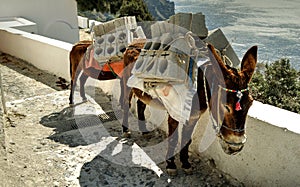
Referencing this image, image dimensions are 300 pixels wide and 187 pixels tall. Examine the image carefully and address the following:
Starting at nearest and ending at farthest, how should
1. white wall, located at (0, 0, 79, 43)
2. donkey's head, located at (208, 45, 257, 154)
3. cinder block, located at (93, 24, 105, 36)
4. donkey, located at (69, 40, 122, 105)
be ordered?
donkey's head, located at (208, 45, 257, 154) < cinder block, located at (93, 24, 105, 36) < donkey, located at (69, 40, 122, 105) < white wall, located at (0, 0, 79, 43)

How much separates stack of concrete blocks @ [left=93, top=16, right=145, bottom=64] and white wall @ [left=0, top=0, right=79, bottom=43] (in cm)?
580

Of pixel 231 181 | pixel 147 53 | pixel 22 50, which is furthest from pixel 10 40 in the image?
pixel 231 181

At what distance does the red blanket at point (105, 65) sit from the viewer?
4.29m

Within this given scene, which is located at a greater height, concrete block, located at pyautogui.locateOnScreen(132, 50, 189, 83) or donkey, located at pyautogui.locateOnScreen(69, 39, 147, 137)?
concrete block, located at pyautogui.locateOnScreen(132, 50, 189, 83)

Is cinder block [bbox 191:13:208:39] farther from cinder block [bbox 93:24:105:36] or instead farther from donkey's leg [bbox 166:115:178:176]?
cinder block [bbox 93:24:105:36]

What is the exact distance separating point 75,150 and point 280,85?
831cm

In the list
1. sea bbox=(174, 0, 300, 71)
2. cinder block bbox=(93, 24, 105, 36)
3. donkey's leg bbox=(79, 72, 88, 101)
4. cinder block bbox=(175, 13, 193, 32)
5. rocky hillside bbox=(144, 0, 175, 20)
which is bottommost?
sea bbox=(174, 0, 300, 71)

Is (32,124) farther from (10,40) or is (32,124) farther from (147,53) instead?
(10,40)

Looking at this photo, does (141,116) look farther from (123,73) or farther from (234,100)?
(234,100)

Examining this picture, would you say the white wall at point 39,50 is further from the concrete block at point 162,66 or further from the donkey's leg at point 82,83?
the concrete block at point 162,66

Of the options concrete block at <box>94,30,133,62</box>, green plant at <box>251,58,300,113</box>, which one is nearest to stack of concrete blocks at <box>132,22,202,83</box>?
concrete block at <box>94,30,133,62</box>

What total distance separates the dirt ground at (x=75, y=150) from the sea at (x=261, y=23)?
1692 centimetres

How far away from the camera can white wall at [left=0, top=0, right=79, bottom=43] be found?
9.35 m

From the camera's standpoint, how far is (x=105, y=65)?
437cm
